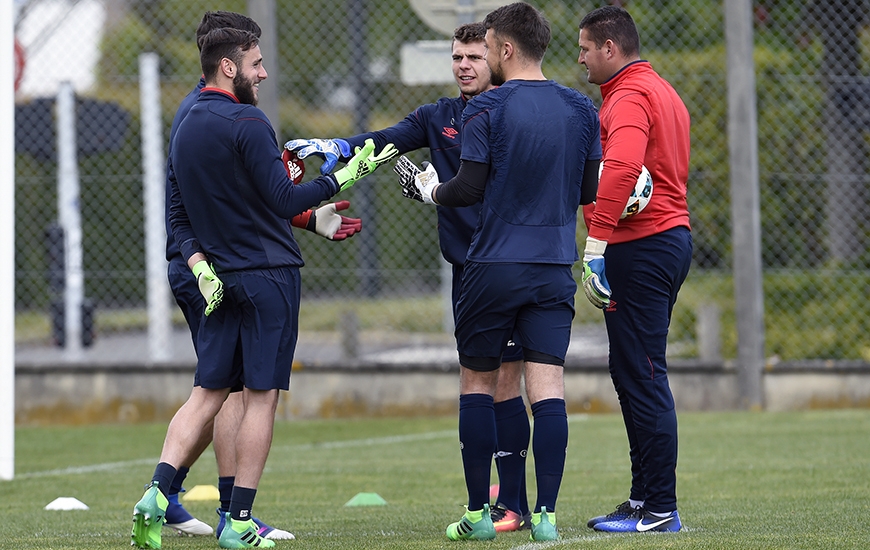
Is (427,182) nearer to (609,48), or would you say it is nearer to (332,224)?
(332,224)

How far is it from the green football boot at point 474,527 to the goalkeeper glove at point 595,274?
0.93 m

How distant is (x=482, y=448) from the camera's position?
15.9 feet

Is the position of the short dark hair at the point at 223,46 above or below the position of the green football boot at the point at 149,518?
above

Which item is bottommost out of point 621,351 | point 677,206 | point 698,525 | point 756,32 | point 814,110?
point 698,525

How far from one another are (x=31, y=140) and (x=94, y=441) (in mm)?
3587

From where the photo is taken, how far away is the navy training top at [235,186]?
4742 mm

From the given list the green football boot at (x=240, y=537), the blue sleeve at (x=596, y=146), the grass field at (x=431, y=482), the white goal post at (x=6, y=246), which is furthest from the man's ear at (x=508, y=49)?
the white goal post at (x=6, y=246)

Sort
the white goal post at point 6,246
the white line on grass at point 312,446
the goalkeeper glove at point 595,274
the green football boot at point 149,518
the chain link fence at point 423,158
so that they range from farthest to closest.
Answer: the chain link fence at point 423,158, the white line on grass at point 312,446, the white goal post at point 6,246, the goalkeeper glove at point 595,274, the green football boot at point 149,518

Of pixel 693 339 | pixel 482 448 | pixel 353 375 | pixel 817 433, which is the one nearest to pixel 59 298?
pixel 353 375

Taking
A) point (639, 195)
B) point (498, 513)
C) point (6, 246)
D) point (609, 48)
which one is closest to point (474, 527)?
point (498, 513)

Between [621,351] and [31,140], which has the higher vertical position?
[31,140]

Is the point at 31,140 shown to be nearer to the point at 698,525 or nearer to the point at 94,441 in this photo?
the point at 94,441

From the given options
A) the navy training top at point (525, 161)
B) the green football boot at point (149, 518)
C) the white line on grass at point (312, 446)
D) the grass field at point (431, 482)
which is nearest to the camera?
the green football boot at point (149, 518)

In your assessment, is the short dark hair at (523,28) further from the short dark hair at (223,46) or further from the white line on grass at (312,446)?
the white line on grass at (312,446)
